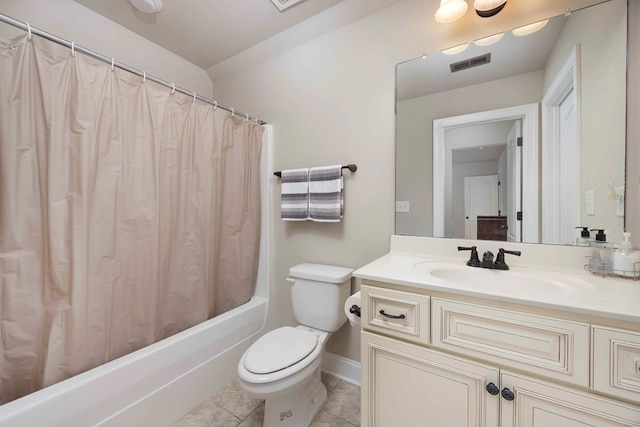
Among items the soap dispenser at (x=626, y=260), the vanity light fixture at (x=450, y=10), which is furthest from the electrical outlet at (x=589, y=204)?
the vanity light fixture at (x=450, y=10)

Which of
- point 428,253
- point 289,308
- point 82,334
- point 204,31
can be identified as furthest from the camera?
point 289,308

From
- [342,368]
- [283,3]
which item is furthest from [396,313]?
[283,3]

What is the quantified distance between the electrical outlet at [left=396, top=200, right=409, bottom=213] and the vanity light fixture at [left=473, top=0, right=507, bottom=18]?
97 cm

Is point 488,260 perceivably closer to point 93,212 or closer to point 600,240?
point 600,240

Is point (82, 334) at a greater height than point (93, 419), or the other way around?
point (82, 334)

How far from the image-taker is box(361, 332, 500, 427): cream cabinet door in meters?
0.81

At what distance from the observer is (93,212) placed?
1.16 m

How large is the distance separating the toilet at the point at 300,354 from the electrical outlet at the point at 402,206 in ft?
1.60

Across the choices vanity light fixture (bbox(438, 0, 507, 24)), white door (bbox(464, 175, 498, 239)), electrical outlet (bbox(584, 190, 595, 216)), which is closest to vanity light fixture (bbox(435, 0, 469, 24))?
vanity light fixture (bbox(438, 0, 507, 24))

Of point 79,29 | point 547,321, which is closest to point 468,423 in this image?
point 547,321

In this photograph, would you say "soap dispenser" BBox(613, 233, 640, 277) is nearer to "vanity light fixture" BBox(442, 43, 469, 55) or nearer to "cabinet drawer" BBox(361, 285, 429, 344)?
"cabinet drawer" BBox(361, 285, 429, 344)

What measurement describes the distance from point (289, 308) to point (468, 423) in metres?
1.32

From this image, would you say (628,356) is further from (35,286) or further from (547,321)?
(35,286)

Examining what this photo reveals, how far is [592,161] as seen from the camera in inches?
41.3
